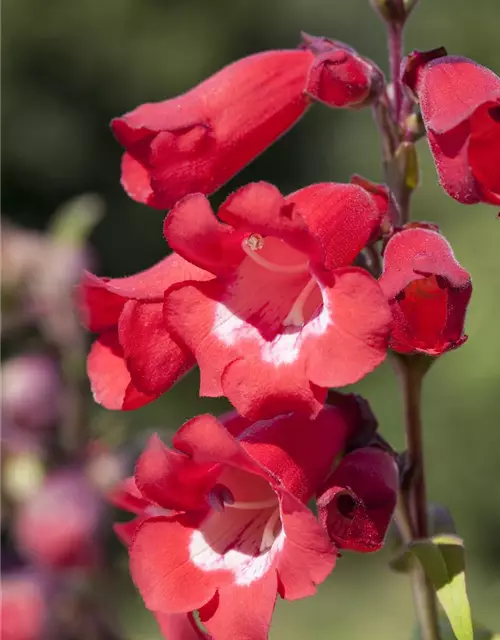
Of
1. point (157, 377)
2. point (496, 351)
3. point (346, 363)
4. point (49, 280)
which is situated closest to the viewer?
point (346, 363)

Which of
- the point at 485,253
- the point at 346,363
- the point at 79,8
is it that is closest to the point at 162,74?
the point at 79,8

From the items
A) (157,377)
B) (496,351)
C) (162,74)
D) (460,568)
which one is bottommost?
(162,74)

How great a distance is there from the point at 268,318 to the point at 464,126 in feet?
0.87

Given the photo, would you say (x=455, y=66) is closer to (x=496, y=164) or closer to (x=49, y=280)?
(x=496, y=164)

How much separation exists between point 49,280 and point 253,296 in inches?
14.7

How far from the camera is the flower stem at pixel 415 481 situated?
46.1 inches

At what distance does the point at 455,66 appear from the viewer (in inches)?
41.9

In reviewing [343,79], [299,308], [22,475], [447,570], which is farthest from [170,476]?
[22,475]

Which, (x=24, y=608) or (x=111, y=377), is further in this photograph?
(x=24, y=608)

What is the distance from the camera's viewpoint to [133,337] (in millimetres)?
1052

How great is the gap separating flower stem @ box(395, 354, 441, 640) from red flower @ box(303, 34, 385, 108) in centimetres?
27

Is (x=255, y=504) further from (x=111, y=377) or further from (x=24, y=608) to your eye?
(x=24, y=608)

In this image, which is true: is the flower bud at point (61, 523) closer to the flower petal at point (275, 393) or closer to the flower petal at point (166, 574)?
the flower petal at point (166, 574)

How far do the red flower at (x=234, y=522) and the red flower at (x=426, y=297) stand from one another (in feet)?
0.48
